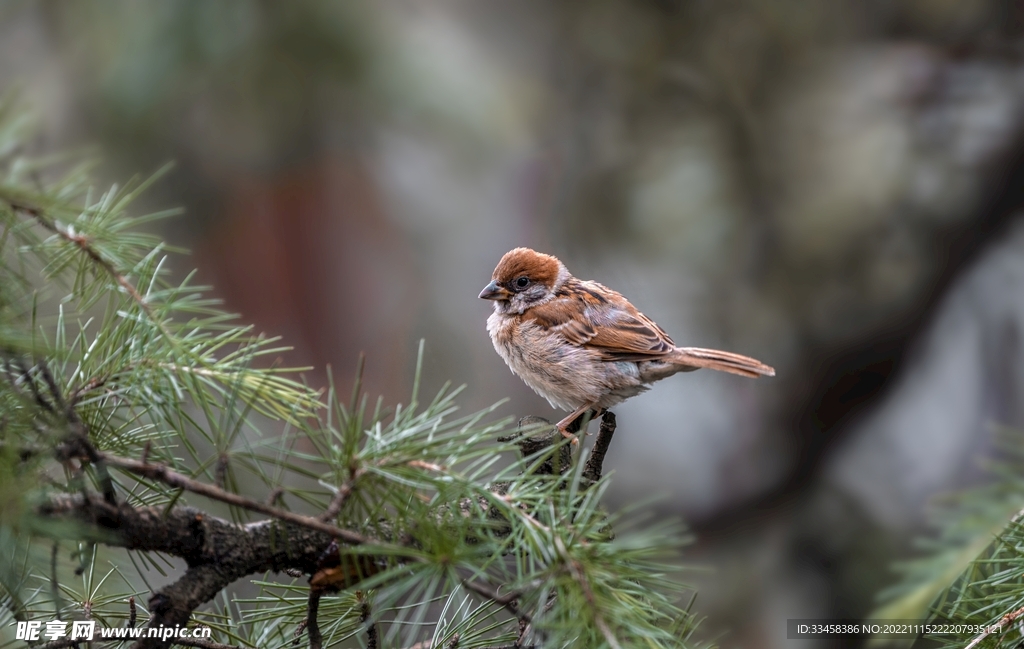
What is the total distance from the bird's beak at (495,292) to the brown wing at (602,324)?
0.12 meters

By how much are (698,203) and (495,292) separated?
78.2 inches

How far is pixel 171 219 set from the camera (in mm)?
4570

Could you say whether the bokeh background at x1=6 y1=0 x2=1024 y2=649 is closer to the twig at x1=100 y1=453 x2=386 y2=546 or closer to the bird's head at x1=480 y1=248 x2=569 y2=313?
the bird's head at x1=480 y1=248 x2=569 y2=313

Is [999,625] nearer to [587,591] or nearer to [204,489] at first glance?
[587,591]

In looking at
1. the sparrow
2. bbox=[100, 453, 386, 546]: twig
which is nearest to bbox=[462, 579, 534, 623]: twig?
bbox=[100, 453, 386, 546]: twig

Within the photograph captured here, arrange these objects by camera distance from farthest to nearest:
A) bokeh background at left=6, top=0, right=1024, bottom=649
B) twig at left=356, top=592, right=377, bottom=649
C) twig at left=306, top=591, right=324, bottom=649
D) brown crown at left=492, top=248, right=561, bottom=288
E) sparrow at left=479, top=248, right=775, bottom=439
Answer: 1. bokeh background at left=6, top=0, right=1024, bottom=649
2. brown crown at left=492, top=248, right=561, bottom=288
3. sparrow at left=479, top=248, right=775, bottom=439
4. twig at left=356, top=592, right=377, bottom=649
5. twig at left=306, top=591, right=324, bottom=649

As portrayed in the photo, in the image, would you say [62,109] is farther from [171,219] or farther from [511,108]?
[511,108]

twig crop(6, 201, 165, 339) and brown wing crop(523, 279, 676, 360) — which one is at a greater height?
brown wing crop(523, 279, 676, 360)

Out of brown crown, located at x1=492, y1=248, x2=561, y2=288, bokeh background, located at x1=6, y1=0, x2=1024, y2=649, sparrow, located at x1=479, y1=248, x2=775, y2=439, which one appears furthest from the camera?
bokeh background, located at x1=6, y1=0, x2=1024, y2=649

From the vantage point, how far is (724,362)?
8.52 ft

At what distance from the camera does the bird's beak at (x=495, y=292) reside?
9.49 feet

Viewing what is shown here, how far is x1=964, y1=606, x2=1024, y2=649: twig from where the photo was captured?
1.33 m

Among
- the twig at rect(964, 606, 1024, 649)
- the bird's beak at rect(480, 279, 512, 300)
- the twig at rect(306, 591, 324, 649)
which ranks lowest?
the twig at rect(306, 591, 324, 649)

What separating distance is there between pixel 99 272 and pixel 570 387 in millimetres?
1708
